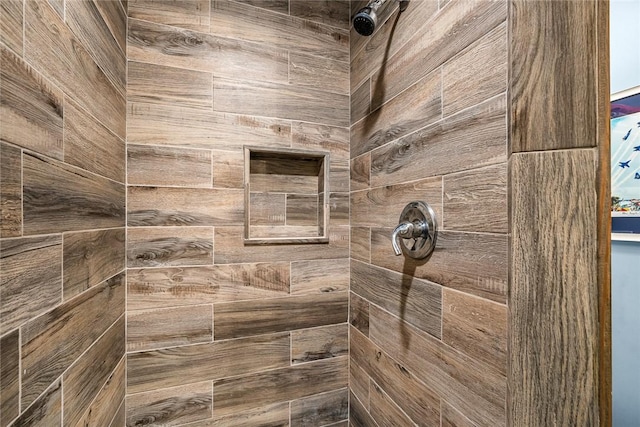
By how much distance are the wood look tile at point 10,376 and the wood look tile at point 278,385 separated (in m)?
0.71

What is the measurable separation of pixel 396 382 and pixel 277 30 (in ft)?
4.59

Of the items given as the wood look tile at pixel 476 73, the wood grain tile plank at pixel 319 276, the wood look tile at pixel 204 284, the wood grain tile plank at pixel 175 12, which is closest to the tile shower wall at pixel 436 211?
the wood look tile at pixel 476 73

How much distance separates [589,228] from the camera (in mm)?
430

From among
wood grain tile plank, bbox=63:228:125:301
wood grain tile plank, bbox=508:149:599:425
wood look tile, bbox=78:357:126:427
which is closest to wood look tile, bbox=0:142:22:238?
wood grain tile plank, bbox=63:228:125:301

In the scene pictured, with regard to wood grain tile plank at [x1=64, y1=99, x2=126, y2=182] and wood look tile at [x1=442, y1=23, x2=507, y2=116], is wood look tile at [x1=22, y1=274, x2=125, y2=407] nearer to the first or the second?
wood grain tile plank at [x1=64, y1=99, x2=126, y2=182]

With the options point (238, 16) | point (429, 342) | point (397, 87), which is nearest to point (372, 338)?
point (429, 342)

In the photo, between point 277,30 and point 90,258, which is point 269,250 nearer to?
point 90,258

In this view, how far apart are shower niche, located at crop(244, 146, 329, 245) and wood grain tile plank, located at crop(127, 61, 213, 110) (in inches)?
10.3

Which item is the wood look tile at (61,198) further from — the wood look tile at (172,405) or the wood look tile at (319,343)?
the wood look tile at (319,343)

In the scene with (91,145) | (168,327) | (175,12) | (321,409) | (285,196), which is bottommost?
(321,409)

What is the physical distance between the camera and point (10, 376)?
1.42ft

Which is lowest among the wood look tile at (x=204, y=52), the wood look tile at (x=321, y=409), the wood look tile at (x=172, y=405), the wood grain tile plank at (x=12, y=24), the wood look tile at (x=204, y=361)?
the wood look tile at (x=321, y=409)

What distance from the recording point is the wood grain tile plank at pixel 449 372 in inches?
23.0

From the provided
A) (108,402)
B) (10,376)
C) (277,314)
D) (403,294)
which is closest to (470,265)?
(403,294)
